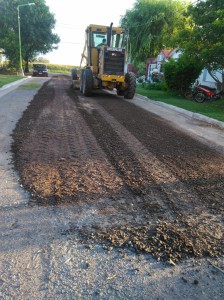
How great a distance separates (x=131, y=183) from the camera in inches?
161

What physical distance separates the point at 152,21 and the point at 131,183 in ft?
114

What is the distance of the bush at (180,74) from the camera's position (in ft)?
59.8

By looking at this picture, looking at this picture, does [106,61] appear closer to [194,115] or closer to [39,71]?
[194,115]

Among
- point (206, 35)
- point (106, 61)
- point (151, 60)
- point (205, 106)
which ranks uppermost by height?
point (151, 60)

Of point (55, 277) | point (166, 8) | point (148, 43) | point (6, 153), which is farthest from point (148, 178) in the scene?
point (166, 8)

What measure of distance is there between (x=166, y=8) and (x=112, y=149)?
34.5 meters

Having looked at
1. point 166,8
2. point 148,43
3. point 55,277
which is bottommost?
point 55,277

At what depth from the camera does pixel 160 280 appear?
2.31 meters

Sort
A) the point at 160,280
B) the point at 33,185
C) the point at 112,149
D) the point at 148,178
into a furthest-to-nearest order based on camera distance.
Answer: the point at 112,149, the point at 148,178, the point at 33,185, the point at 160,280

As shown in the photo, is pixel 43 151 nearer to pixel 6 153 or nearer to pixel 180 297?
pixel 6 153

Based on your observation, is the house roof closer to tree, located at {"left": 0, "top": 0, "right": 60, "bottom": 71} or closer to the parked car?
the parked car

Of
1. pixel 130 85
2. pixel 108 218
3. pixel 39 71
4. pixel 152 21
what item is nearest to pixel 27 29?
pixel 39 71

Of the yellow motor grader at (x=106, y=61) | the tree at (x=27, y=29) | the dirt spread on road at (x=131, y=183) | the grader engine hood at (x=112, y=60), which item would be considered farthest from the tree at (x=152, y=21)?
the dirt spread on road at (x=131, y=183)

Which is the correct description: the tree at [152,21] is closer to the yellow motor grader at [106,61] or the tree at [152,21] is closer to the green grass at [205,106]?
the green grass at [205,106]
